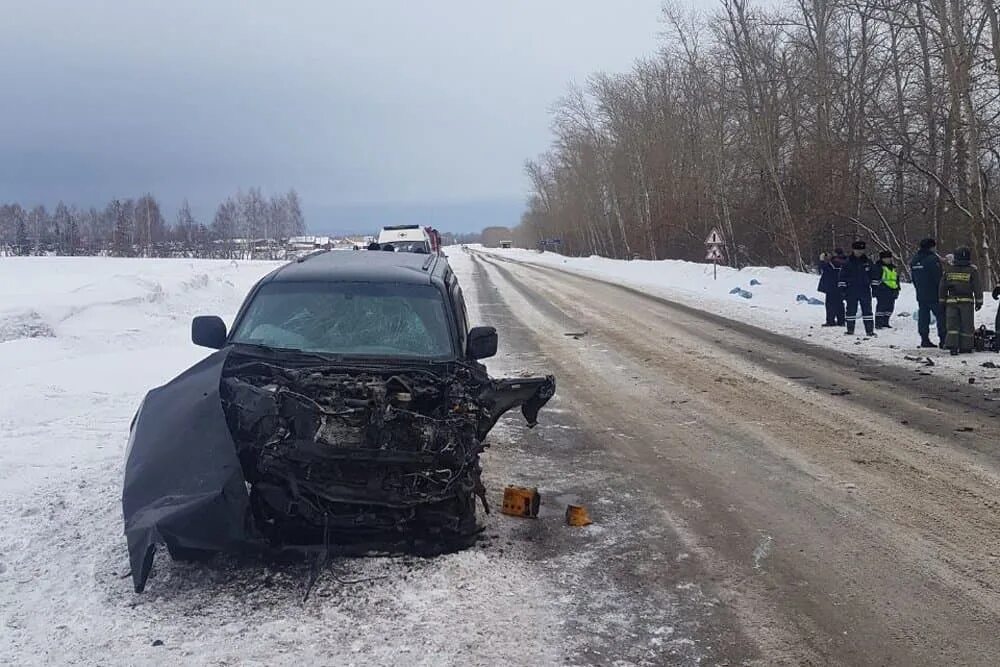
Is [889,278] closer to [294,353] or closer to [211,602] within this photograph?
[294,353]

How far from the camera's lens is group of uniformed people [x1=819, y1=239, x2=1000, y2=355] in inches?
487

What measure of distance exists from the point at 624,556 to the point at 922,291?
34.9 feet

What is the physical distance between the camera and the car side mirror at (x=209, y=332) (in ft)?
19.5

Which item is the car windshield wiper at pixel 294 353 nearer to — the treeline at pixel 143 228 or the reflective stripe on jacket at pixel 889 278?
the reflective stripe on jacket at pixel 889 278

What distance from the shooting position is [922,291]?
13422mm

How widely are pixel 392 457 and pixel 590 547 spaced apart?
4.73ft

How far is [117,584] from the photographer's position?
4383 mm

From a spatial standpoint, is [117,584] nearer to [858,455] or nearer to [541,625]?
[541,625]

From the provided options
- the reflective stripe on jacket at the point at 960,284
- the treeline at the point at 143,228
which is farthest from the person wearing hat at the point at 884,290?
the treeline at the point at 143,228

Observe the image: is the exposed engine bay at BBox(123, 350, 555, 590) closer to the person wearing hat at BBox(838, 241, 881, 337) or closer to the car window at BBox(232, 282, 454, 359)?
the car window at BBox(232, 282, 454, 359)

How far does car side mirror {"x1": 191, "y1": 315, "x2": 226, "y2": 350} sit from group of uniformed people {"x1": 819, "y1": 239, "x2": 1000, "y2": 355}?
35.5 ft

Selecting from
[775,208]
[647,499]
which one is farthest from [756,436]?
[775,208]

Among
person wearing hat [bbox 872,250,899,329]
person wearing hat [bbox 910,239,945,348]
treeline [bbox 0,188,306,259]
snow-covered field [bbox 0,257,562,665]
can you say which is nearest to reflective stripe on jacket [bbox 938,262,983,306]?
person wearing hat [bbox 910,239,945,348]

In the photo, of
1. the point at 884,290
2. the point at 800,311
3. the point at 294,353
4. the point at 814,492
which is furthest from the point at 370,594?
the point at 800,311
